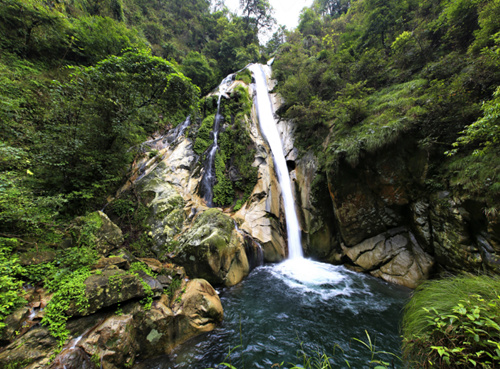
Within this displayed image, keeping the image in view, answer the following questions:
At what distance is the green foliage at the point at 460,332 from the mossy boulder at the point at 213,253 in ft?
16.6

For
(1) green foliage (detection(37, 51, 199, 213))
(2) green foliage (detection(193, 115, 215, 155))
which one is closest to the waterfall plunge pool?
(1) green foliage (detection(37, 51, 199, 213))

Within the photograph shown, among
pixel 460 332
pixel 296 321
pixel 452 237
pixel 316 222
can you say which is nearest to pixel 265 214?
pixel 316 222

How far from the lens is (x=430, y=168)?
584 centimetres

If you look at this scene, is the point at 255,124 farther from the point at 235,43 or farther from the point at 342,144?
the point at 235,43

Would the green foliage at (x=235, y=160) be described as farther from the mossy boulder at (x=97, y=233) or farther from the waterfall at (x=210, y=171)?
the mossy boulder at (x=97, y=233)

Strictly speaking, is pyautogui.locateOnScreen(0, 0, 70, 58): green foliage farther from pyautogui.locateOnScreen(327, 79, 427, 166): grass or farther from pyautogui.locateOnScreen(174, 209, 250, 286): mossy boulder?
pyautogui.locateOnScreen(327, 79, 427, 166): grass

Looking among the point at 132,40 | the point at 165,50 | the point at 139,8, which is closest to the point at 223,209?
the point at 132,40

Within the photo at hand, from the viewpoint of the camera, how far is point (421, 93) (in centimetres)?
675

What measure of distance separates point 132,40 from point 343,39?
624 inches

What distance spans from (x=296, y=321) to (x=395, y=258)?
182 inches

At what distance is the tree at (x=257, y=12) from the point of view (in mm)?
23766

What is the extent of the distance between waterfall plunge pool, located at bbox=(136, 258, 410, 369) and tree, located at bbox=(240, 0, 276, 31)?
30.3m

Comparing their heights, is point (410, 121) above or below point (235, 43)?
below

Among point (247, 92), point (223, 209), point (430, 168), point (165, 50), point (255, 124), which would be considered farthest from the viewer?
point (165, 50)
